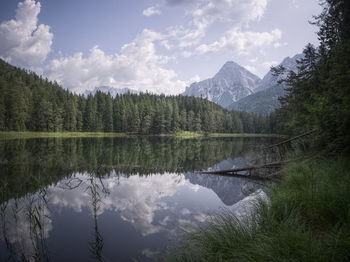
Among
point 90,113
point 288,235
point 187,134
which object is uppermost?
point 90,113

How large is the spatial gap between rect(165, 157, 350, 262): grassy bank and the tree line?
3316 inches

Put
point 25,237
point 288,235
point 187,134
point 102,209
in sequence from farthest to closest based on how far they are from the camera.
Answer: point 187,134
point 102,209
point 25,237
point 288,235

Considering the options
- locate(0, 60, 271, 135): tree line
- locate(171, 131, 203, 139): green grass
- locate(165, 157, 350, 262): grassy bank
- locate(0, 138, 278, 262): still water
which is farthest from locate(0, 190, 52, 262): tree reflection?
locate(171, 131, 203, 139): green grass

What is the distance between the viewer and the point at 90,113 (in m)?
99.4

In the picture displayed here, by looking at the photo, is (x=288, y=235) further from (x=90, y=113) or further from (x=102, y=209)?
(x=90, y=113)

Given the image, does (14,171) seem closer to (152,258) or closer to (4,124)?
(152,258)

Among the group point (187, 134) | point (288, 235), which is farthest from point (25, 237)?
point (187, 134)

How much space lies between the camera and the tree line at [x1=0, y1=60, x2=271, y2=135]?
3029 inches

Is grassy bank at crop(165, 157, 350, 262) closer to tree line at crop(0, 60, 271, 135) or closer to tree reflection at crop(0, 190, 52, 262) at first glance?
tree reflection at crop(0, 190, 52, 262)

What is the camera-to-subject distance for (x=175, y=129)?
110562 millimetres

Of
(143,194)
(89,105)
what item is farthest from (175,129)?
(143,194)

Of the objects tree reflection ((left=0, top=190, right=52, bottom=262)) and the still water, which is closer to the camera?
tree reflection ((left=0, top=190, right=52, bottom=262))

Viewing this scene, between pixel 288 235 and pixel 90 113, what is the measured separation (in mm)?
103801

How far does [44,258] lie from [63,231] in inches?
73.4
